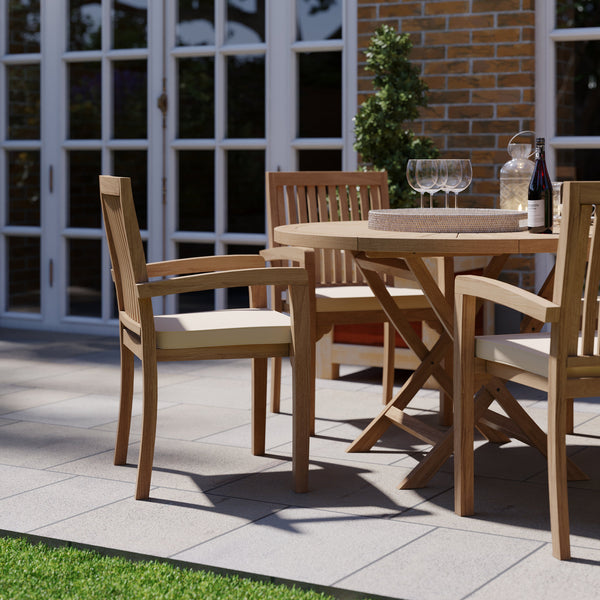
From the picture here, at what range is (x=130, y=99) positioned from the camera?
250 inches

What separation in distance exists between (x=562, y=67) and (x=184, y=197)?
2.21 meters

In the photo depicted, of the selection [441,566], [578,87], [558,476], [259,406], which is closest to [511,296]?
[558,476]

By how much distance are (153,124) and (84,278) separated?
104 centimetres

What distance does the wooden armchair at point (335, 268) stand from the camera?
3.97 metres

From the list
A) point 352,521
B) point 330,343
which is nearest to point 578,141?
point 330,343

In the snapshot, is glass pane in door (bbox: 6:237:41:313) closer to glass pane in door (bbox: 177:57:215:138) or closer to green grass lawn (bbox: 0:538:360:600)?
glass pane in door (bbox: 177:57:215:138)

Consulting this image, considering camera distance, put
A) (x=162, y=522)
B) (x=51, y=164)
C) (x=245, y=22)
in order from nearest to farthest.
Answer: (x=162, y=522), (x=245, y=22), (x=51, y=164)

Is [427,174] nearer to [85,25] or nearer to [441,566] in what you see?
[441,566]

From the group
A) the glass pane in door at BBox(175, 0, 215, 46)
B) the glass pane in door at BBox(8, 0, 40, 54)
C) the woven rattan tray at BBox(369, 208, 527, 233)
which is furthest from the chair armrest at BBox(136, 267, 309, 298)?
the glass pane in door at BBox(8, 0, 40, 54)

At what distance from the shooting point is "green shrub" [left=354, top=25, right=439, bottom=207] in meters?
5.07

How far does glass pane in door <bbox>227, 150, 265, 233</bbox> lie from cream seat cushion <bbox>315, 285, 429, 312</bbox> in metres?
2.03

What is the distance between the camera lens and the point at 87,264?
6.56 m

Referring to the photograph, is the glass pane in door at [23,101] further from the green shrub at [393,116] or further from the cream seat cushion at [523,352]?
the cream seat cushion at [523,352]

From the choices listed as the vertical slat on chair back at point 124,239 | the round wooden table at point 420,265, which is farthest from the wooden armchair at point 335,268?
the vertical slat on chair back at point 124,239
